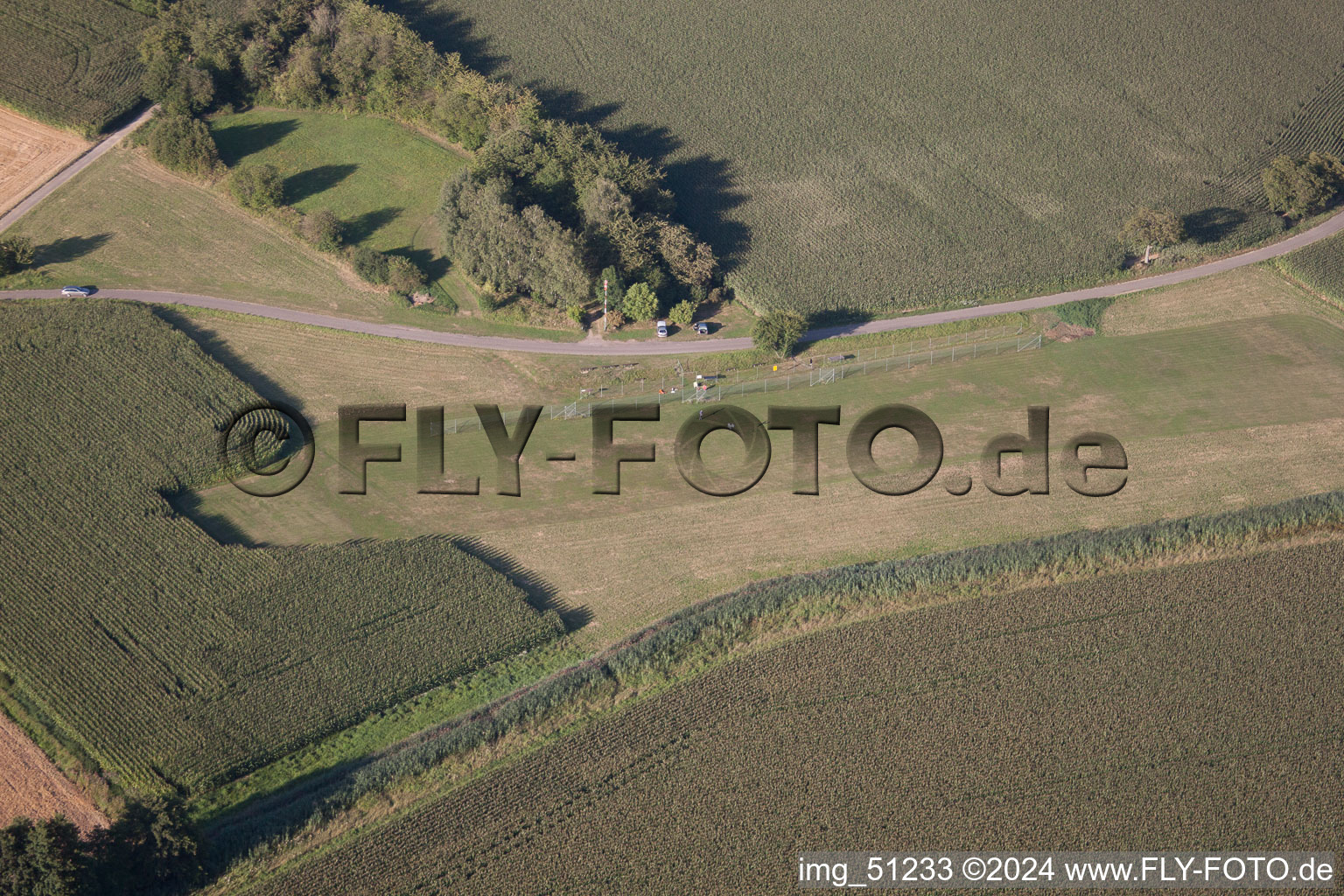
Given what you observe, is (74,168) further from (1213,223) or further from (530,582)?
(1213,223)

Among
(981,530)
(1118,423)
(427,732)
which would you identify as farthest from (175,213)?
(1118,423)

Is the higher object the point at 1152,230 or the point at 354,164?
the point at 354,164

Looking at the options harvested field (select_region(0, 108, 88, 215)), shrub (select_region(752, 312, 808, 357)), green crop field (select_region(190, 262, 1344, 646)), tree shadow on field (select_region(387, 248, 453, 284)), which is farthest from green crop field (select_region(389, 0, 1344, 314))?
harvested field (select_region(0, 108, 88, 215))

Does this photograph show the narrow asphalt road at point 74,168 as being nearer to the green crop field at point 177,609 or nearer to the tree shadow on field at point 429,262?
the green crop field at point 177,609

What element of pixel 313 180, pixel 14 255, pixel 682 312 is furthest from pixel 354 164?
pixel 682 312

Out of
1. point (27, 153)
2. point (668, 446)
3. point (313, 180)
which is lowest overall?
point (668, 446)

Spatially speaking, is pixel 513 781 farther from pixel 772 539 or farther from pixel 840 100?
pixel 840 100

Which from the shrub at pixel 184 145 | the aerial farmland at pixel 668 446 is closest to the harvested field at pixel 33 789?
the aerial farmland at pixel 668 446
